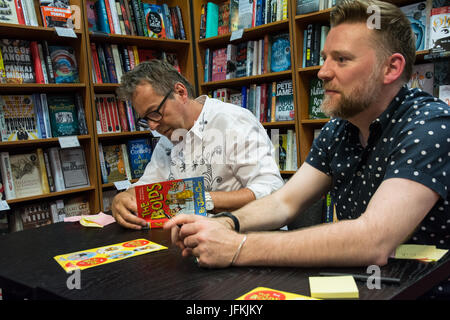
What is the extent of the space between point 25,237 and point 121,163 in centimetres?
178

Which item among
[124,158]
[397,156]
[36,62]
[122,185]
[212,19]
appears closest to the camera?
[397,156]

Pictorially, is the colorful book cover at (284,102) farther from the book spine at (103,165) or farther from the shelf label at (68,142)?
the shelf label at (68,142)

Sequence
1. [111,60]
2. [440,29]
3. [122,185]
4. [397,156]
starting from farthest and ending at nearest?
[111,60] < [122,185] < [440,29] < [397,156]

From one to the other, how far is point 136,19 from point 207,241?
263 centimetres

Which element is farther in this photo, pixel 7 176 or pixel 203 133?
pixel 7 176

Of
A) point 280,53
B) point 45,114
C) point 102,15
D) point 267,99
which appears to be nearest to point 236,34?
point 280,53

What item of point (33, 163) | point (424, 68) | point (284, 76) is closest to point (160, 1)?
point (284, 76)

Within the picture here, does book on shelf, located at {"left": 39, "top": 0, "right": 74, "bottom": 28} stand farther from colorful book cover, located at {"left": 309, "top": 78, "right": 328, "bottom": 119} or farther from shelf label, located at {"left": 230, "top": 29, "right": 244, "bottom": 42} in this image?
colorful book cover, located at {"left": 309, "top": 78, "right": 328, "bottom": 119}

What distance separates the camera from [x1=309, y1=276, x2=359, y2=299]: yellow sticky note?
0.65m

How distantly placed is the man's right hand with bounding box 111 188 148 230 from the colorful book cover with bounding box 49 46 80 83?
5.34ft

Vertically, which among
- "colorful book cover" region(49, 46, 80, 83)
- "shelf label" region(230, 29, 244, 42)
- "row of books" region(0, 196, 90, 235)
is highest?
"shelf label" region(230, 29, 244, 42)

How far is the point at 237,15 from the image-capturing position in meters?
3.07

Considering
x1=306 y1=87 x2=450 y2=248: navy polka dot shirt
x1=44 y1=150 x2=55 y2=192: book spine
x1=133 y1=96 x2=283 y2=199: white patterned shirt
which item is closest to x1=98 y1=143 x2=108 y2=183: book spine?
x1=44 y1=150 x2=55 y2=192: book spine

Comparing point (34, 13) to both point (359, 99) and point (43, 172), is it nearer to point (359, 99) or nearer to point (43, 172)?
point (43, 172)
